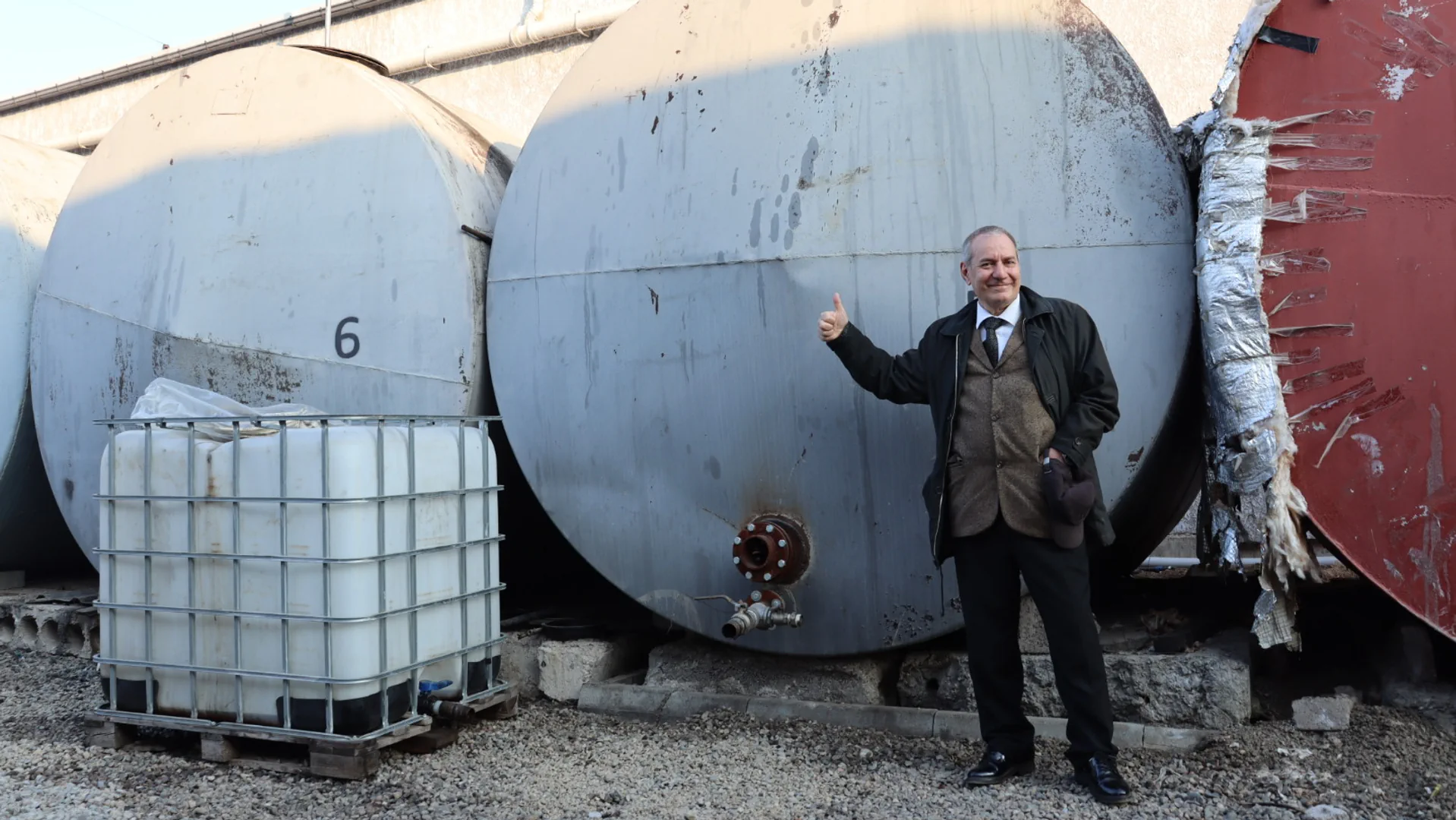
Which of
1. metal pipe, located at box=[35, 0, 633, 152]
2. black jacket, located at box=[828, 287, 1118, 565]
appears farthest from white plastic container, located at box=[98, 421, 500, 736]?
metal pipe, located at box=[35, 0, 633, 152]

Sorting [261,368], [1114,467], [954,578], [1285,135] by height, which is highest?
[1285,135]

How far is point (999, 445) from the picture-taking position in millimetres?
2600

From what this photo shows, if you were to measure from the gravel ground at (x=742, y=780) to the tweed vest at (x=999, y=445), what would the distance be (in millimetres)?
590

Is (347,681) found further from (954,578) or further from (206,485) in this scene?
(954,578)

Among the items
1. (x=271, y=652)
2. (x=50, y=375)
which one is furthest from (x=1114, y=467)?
(x=50, y=375)

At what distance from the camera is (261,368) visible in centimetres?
396

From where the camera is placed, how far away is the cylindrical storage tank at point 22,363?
4.71m

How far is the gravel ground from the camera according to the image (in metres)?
2.47

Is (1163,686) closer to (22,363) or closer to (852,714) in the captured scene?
(852,714)

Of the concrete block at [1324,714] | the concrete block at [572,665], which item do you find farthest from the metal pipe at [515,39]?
the concrete block at [1324,714]

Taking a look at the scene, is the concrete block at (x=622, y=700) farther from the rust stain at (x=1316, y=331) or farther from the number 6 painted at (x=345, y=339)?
the rust stain at (x=1316, y=331)

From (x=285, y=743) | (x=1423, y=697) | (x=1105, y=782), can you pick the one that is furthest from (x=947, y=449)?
(x=285, y=743)

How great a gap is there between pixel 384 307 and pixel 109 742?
1486 millimetres

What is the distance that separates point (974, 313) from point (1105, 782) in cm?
106
